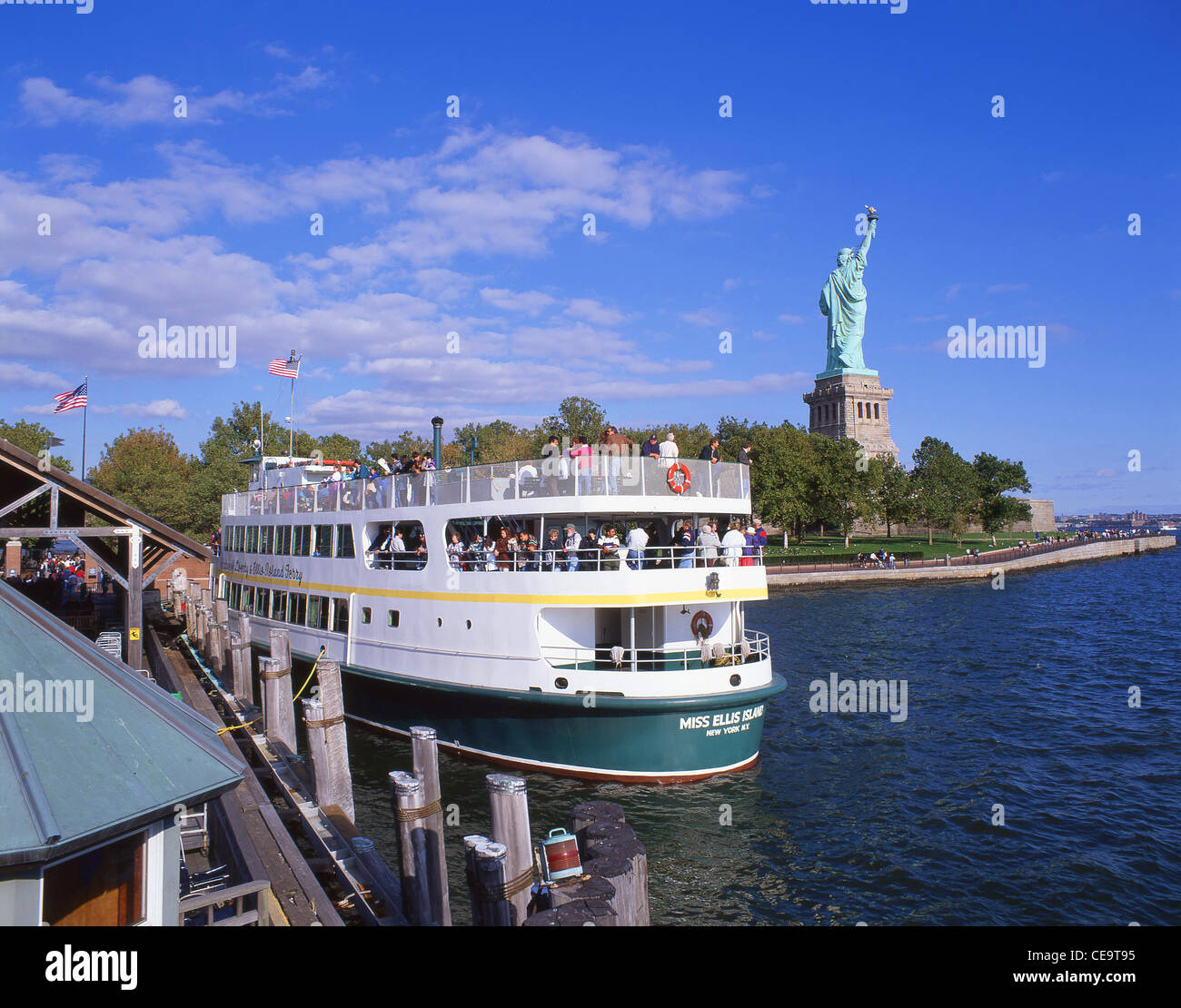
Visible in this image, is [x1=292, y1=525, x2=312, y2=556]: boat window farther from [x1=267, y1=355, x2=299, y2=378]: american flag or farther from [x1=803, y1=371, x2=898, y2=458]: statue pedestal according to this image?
[x1=803, y1=371, x2=898, y2=458]: statue pedestal

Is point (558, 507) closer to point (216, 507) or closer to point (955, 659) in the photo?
point (955, 659)

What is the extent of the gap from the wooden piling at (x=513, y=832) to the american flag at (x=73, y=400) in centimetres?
3228

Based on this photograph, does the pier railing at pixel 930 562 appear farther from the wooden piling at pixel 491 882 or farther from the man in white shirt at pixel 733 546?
the wooden piling at pixel 491 882

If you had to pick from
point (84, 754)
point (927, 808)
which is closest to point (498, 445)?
point (927, 808)

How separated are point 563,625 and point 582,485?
309 centimetres

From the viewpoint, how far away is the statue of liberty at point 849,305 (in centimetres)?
11112

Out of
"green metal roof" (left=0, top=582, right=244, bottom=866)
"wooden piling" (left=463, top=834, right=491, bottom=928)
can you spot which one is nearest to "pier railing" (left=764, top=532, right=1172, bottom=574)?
"wooden piling" (left=463, top=834, right=491, bottom=928)

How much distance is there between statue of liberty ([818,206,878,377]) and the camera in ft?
365
